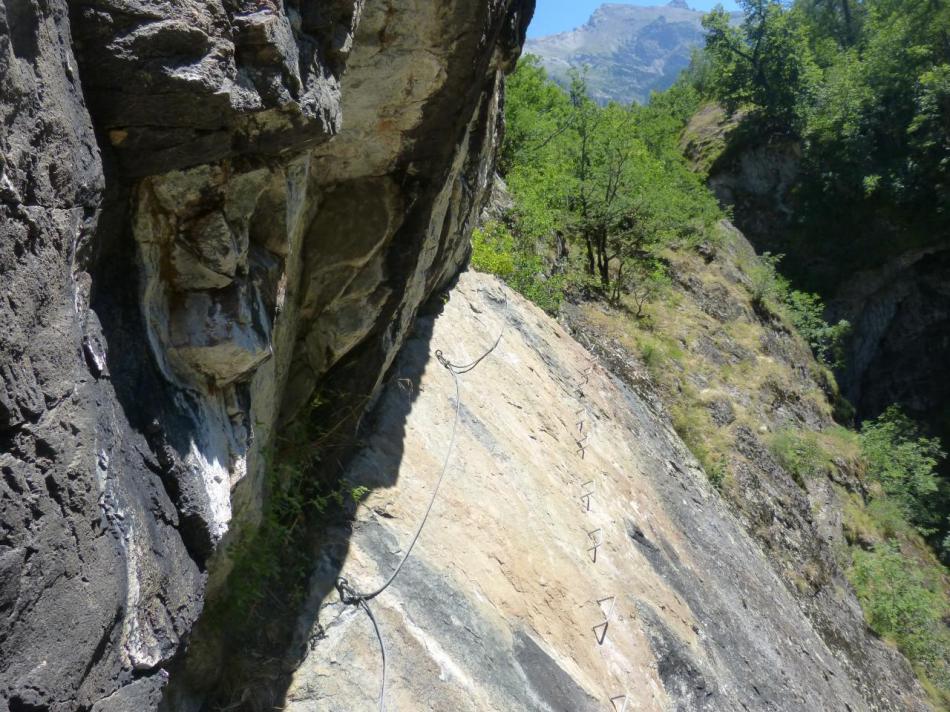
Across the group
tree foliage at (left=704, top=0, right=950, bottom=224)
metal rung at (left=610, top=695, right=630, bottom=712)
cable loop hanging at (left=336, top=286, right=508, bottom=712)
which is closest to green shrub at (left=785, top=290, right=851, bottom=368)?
tree foliage at (left=704, top=0, right=950, bottom=224)

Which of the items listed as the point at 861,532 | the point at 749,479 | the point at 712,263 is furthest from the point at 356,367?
the point at 712,263

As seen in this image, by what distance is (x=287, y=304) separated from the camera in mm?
5145

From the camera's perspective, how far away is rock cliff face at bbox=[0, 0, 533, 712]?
7.54 feet

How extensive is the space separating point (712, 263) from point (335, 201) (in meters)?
15.2

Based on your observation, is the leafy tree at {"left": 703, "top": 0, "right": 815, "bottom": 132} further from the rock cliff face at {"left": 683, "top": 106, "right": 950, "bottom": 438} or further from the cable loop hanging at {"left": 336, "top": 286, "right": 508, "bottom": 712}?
the cable loop hanging at {"left": 336, "top": 286, "right": 508, "bottom": 712}

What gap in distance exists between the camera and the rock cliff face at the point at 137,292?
2297mm

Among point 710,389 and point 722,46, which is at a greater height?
point 722,46

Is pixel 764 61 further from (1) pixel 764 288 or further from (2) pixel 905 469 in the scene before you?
(2) pixel 905 469

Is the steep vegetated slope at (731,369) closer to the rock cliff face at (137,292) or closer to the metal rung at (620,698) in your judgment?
the metal rung at (620,698)

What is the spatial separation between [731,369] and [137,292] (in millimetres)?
14230

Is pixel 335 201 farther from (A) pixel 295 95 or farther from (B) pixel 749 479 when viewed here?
(B) pixel 749 479

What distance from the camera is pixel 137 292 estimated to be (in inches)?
122

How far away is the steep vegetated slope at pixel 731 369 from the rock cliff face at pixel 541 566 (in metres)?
1.37

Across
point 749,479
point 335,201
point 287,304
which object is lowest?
point 749,479
